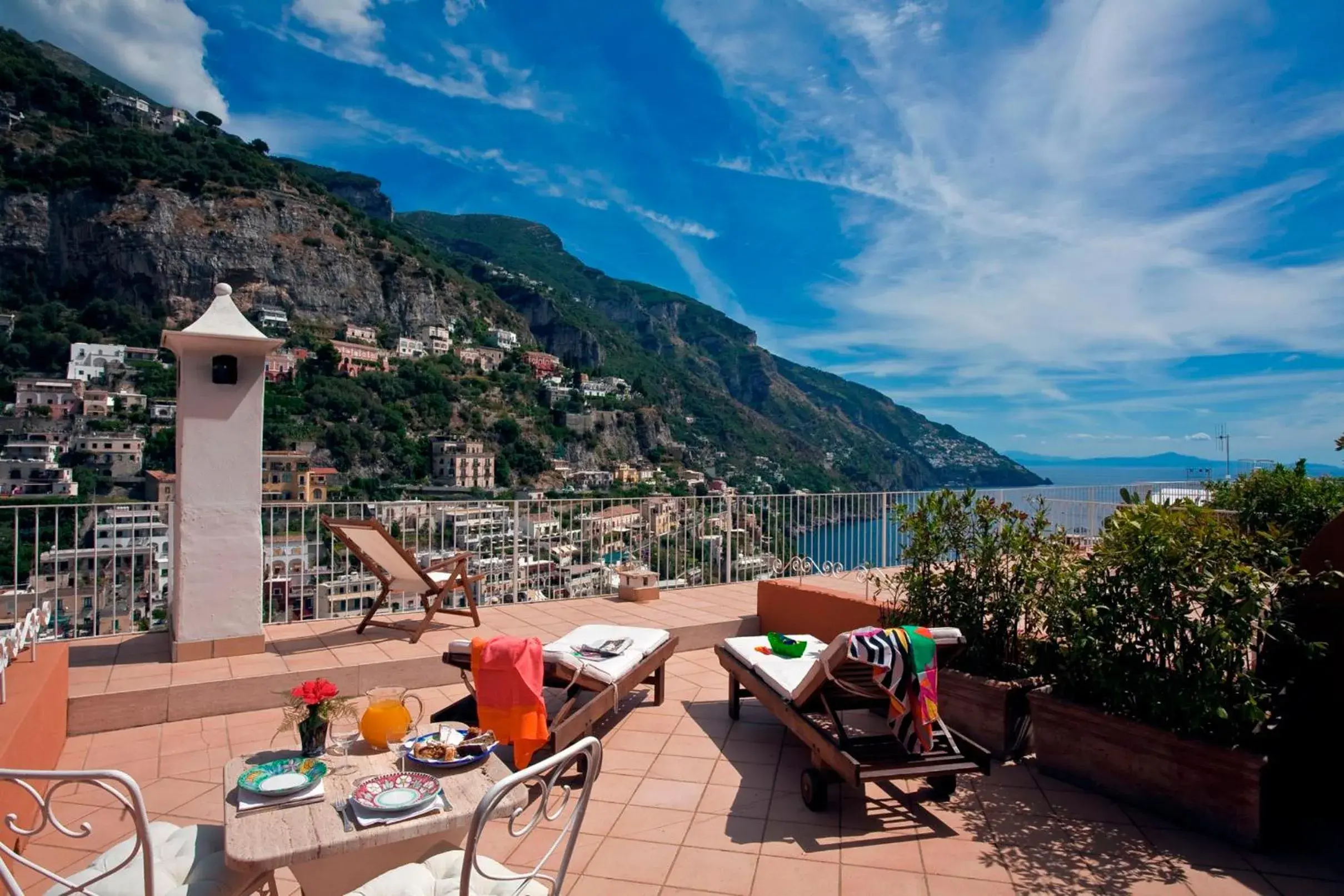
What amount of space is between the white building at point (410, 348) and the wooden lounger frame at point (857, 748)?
190 feet

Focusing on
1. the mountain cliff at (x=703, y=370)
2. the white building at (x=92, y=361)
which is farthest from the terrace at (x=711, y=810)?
the mountain cliff at (x=703, y=370)

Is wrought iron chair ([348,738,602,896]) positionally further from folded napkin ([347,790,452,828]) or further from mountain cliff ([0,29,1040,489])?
mountain cliff ([0,29,1040,489])

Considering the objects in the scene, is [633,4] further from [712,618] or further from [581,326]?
[581,326]

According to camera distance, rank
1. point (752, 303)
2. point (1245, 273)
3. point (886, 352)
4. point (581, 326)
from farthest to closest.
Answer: point (581, 326), point (752, 303), point (886, 352), point (1245, 273)

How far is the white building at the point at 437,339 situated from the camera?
6041 centimetres

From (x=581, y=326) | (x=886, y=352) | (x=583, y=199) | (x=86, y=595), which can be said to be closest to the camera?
(x=86, y=595)

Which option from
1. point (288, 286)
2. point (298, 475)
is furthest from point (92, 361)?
point (288, 286)

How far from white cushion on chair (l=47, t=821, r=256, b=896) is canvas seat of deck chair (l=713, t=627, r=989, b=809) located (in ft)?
7.05

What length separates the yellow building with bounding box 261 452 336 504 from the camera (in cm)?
3406

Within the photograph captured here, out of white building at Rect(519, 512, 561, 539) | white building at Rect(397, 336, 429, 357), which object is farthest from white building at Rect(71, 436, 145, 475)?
white building at Rect(519, 512, 561, 539)

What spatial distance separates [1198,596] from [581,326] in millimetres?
79510

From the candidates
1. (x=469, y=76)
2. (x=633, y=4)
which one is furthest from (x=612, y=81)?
(x=633, y=4)

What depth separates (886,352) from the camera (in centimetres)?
4891

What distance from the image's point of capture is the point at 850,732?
3.62 meters
